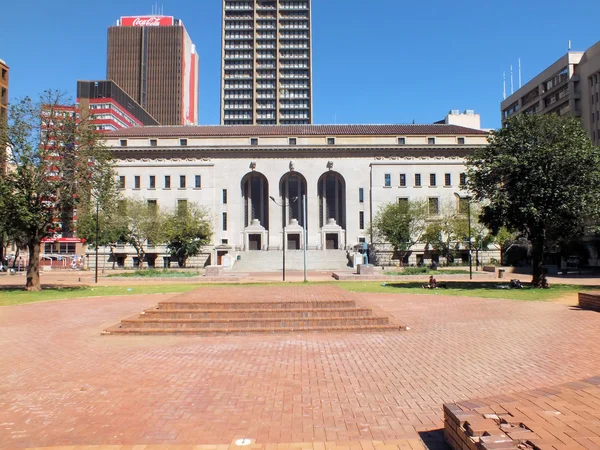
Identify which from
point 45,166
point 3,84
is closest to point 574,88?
point 45,166

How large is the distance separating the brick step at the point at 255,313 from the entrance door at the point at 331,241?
57.2m

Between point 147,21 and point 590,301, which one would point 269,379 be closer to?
point 590,301

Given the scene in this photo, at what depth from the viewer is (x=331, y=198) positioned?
7388 cm

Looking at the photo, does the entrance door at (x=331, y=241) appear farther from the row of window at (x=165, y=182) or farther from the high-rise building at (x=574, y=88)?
the high-rise building at (x=574, y=88)

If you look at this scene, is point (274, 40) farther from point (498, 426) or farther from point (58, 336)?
point (498, 426)

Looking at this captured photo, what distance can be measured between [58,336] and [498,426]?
11.8m

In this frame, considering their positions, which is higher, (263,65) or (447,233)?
(263,65)

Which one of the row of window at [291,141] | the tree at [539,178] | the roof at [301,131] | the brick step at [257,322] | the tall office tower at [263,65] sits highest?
the tall office tower at [263,65]

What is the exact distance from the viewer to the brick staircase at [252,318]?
13.1 metres

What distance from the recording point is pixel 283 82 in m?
115

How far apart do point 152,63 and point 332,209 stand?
9960 centimetres

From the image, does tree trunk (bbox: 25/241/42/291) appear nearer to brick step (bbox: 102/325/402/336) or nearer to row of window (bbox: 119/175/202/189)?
brick step (bbox: 102/325/402/336)

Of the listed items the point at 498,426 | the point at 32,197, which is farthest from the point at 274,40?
the point at 498,426

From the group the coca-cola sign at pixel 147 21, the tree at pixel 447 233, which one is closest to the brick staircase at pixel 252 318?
the tree at pixel 447 233
